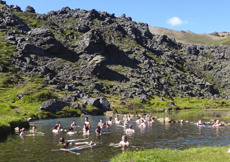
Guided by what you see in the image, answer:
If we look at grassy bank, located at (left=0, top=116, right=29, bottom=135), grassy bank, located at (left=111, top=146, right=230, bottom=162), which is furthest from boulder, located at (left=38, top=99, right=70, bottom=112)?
grassy bank, located at (left=111, top=146, right=230, bottom=162)

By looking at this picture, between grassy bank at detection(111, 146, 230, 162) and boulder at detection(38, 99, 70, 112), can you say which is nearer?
grassy bank at detection(111, 146, 230, 162)

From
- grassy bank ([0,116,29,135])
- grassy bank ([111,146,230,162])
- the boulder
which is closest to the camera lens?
grassy bank ([111,146,230,162])

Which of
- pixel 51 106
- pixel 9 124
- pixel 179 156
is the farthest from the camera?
pixel 51 106

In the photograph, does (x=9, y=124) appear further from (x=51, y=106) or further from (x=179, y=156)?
(x=51, y=106)

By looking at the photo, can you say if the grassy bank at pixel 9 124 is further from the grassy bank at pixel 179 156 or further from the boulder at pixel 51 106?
the boulder at pixel 51 106

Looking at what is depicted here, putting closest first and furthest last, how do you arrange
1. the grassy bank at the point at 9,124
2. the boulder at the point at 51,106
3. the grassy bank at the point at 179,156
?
the grassy bank at the point at 179,156
the grassy bank at the point at 9,124
the boulder at the point at 51,106

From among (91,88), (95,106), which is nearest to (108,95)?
(91,88)

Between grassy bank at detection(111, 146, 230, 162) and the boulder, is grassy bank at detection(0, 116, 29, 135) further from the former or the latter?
the boulder

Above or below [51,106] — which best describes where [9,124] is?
below

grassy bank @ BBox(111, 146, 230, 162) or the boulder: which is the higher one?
the boulder

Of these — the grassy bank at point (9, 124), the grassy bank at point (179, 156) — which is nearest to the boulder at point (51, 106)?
the grassy bank at point (9, 124)

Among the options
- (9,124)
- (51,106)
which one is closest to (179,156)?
(9,124)

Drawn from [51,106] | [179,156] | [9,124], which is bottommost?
[179,156]

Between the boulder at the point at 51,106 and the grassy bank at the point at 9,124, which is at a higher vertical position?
the boulder at the point at 51,106
